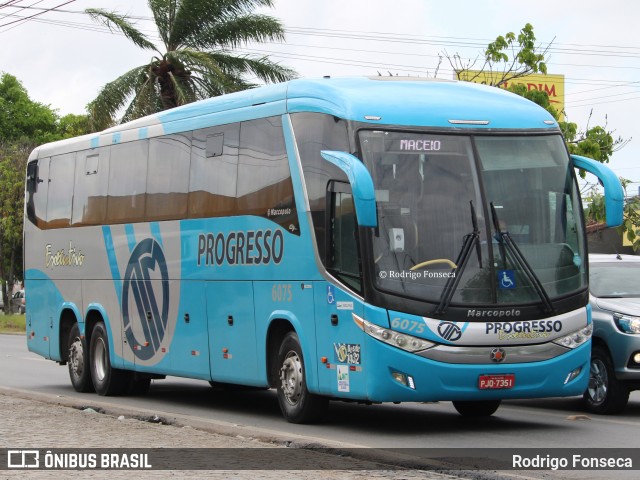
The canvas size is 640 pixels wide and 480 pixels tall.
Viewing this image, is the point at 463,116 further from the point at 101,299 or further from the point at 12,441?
the point at 101,299

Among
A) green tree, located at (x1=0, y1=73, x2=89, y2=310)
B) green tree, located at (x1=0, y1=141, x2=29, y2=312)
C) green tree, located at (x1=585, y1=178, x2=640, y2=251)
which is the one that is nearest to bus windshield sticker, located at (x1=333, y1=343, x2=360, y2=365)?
green tree, located at (x1=585, y1=178, x2=640, y2=251)

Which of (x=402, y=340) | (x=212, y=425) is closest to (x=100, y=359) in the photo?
(x=212, y=425)

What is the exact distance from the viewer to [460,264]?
12.7 m

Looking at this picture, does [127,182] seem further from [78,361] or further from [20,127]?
[20,127]

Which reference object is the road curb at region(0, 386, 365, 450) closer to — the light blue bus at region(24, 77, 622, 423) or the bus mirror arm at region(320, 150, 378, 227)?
the light blue bus at region(24, 77, 622, 423)

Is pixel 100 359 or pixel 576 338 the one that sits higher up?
pixel 576 338

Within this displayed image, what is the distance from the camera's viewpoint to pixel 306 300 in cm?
1366

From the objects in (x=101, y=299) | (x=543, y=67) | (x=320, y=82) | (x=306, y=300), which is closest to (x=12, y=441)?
(x=306, y=300)

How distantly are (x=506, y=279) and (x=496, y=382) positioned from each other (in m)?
1.02

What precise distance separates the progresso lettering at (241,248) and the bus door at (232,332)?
0.95 ft

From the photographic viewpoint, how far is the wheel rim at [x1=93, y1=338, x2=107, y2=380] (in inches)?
758

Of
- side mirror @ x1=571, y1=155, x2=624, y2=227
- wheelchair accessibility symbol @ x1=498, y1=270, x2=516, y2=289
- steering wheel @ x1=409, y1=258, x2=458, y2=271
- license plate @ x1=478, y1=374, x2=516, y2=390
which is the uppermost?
side mirror @ x1=571, y1=155, x2=624, y2=227

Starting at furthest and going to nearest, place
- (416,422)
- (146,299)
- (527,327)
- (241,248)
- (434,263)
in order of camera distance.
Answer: (146,299), (241,248), (416,422), (527,327), (434,263)

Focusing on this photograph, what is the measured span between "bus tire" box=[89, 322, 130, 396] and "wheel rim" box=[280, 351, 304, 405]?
5.52 m
